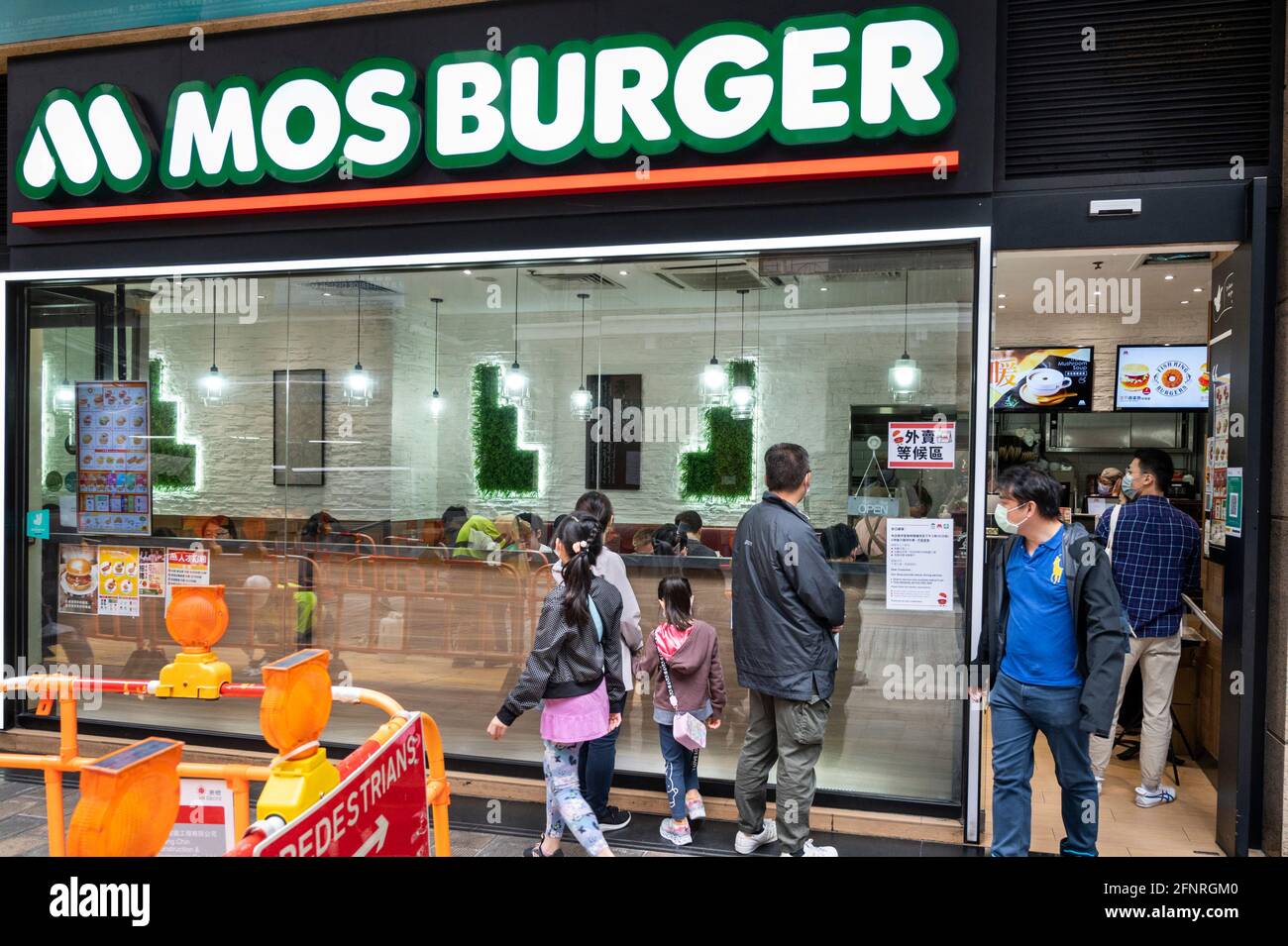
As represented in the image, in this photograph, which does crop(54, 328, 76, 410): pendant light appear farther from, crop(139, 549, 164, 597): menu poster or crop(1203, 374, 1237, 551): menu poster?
crop(1203, 374, 1237, 551): menu poster

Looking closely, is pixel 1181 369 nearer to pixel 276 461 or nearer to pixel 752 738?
pixel 752 738

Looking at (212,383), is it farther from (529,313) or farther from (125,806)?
(125,806)

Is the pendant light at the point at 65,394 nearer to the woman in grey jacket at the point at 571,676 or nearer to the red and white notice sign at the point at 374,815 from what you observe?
the woman in grey jacket at the point at 571,676

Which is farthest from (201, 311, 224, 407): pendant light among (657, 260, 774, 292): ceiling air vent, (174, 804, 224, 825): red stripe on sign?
(174, 804, 224, 825): red stripe on sign

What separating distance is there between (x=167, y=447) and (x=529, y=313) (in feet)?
9.06

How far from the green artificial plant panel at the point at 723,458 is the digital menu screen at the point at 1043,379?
5056 millimetres

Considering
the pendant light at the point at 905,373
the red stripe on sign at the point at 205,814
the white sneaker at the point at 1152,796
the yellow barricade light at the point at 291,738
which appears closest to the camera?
the yellow barricade light at the point at 291,738

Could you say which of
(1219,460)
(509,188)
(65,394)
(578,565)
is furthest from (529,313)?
(1219,460)

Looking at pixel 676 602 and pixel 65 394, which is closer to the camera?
pixel 676 602

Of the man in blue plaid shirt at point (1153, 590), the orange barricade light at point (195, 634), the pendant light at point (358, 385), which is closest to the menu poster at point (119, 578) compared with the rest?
the pendant light at point (358, 385)

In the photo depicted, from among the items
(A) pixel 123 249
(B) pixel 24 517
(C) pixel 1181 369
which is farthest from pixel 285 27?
(C) pixel 1181 369

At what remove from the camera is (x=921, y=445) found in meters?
5.04

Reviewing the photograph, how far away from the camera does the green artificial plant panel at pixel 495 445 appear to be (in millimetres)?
6449

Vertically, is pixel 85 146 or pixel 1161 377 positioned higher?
pixel 85 146
